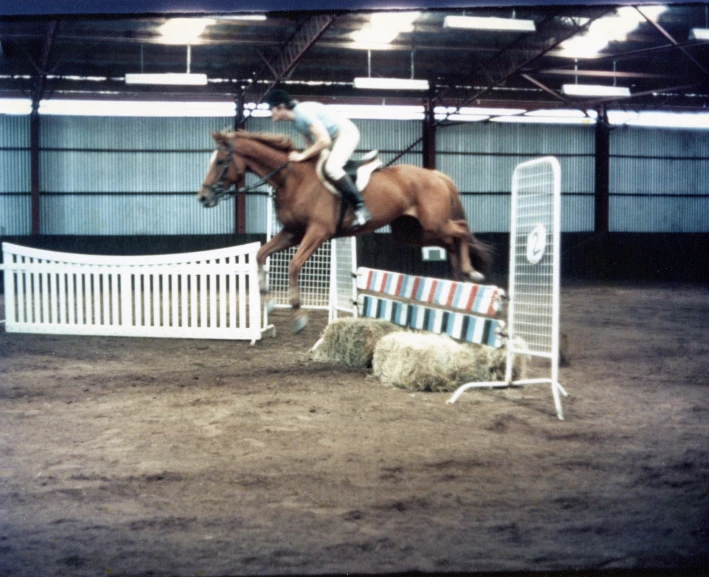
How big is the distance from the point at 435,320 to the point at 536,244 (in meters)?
1.30

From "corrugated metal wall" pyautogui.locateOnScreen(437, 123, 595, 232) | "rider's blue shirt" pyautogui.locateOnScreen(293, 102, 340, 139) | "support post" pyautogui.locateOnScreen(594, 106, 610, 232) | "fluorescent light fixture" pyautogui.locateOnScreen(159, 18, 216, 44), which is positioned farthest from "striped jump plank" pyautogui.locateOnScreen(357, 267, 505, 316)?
"support post" pyautogui.locateOnScreen(594, 106, 610, 232)

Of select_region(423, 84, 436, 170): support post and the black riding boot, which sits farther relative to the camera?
select_region(423, 84, 436, 170): support post

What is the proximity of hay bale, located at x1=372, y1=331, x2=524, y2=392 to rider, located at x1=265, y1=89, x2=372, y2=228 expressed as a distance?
1.21 m

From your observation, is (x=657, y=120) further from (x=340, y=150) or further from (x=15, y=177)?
(x=340, y=150)

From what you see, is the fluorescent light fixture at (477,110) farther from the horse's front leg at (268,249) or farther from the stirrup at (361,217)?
the horse's front leg at (268,249)

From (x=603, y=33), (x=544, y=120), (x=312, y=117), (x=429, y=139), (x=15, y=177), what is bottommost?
(x=312, y=117)

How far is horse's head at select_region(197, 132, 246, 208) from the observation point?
232 inches

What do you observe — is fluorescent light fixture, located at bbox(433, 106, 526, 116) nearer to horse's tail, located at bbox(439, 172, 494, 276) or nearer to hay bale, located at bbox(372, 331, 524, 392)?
horse's tail, located at bbox(439, 172, 494, 276)

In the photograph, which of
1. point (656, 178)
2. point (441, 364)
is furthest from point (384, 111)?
point (441, 364)

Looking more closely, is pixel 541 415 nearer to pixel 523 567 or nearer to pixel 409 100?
pixel 523 567

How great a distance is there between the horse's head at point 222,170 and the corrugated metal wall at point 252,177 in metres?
12.1

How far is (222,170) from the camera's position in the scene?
5996 millimetres

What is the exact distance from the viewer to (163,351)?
7.27 meters

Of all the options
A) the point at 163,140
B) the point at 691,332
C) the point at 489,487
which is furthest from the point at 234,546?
the point at 163,140
